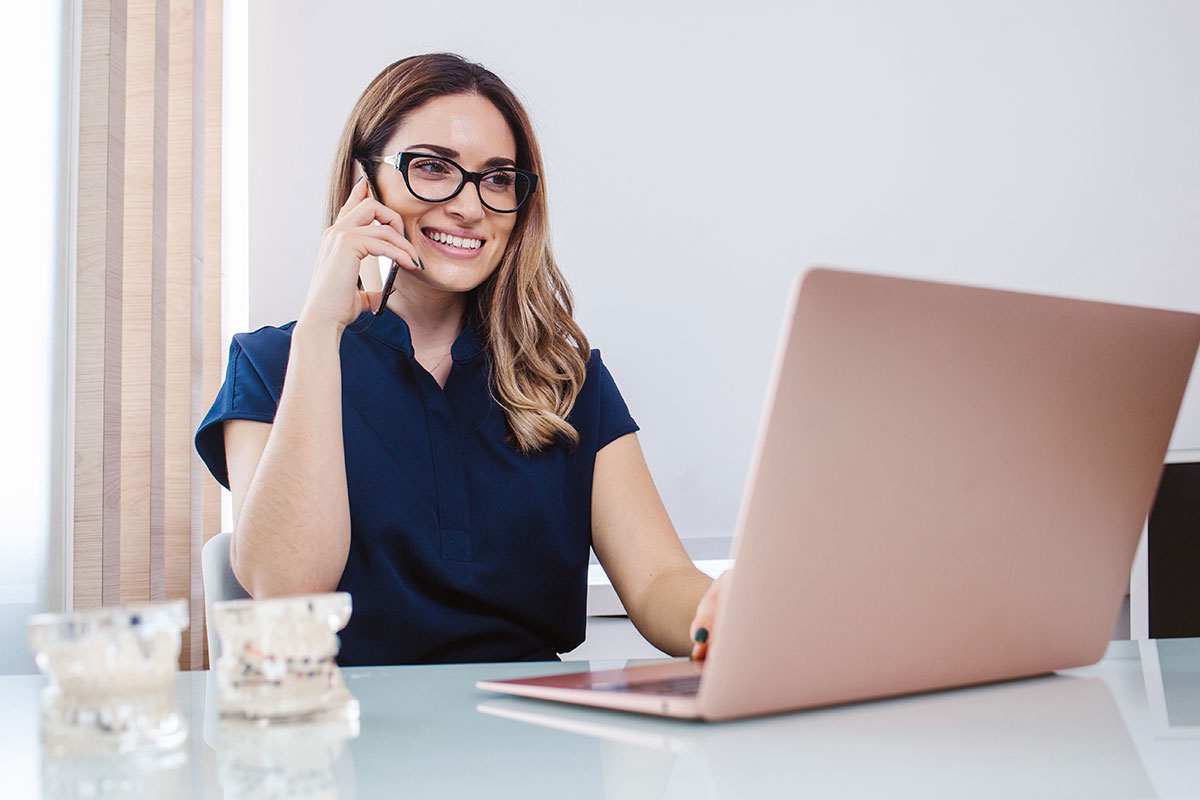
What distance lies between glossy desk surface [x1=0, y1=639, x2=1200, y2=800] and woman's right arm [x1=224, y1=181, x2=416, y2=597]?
1.71ft

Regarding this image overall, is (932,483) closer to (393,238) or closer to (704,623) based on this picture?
(704,623)

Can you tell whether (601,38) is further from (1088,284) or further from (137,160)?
(1088,284)

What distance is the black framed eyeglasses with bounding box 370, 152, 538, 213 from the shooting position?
146 centimetres

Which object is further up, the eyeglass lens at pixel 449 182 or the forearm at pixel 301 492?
the eyeglass lens at pixel 449 182

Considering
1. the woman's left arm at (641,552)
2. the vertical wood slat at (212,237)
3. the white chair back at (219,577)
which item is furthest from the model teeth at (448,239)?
the vertical wood slat at (212,237)

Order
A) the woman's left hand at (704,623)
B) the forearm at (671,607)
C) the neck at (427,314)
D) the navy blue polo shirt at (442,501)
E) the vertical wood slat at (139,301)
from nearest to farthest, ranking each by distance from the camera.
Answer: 1. the woman's left hand at (704,623)
2. the forearm at (671,607)
3. the navy blue polo shirt at (442,501)
4. the neck at (427,314)
5. the vertical wood slat at (139,301)

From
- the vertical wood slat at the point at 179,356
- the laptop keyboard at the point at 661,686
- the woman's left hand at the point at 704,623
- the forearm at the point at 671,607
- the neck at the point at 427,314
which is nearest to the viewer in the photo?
the laptop keyboard at the point at 661,686

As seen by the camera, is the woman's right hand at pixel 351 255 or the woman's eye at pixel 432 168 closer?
the woman's right hand at pixel 351 255

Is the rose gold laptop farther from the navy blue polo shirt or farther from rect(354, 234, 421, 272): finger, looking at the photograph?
→ rect(354, 234, 421, 272): finger

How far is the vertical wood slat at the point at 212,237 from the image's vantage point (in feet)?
7.95

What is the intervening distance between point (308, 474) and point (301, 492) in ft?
0.07

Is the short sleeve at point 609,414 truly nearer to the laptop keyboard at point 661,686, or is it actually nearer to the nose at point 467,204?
the nose at point 467,204

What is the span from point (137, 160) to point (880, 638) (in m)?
1.98

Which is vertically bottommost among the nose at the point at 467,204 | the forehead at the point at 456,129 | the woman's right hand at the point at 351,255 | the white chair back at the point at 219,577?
the white chair back at the point at 219,577
